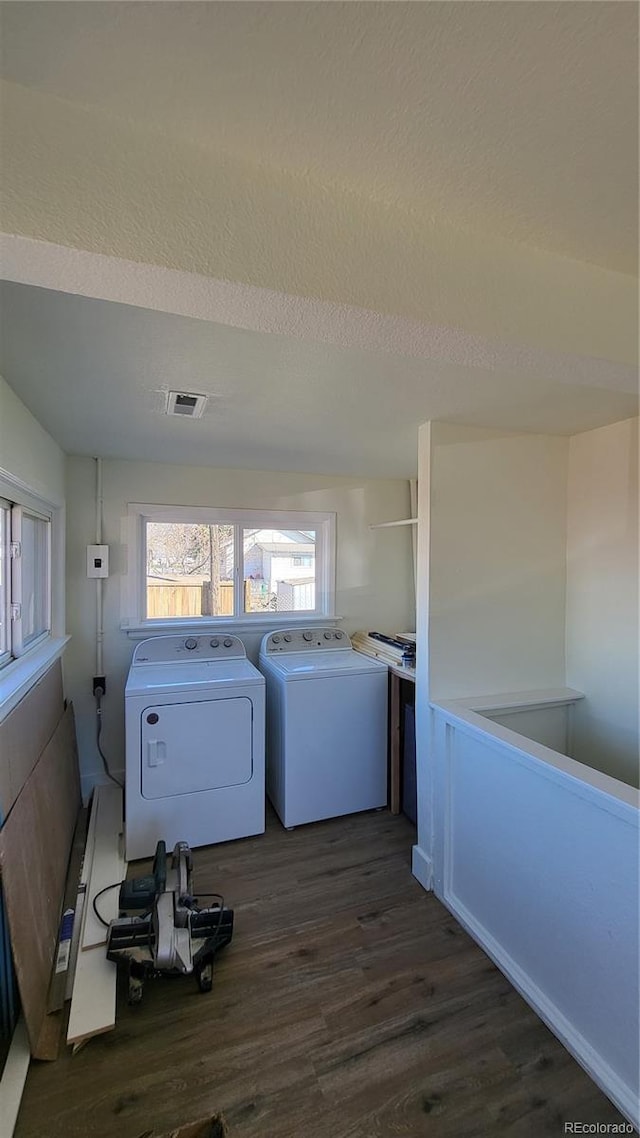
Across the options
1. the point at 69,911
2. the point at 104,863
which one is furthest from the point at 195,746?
the point at 69,911

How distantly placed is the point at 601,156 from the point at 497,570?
5.50 feet

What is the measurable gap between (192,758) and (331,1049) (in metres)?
1.28

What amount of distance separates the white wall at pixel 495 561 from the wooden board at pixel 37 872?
5.51 ft

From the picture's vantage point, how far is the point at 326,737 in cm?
261

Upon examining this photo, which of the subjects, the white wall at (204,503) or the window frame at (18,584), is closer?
the window frame at (18,584)

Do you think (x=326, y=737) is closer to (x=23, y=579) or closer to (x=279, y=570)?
(x=279, y=570)

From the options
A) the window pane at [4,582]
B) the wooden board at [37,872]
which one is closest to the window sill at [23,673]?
the window pane at [4,582]

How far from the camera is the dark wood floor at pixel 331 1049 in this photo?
1253mm

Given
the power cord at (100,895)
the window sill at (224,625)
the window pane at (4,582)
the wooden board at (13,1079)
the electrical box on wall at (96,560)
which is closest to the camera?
the wooden board at (13,1079)

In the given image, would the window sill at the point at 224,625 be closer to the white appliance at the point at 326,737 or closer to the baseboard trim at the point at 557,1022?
the white appliance at the point at 326,737

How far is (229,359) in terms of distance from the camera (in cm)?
147

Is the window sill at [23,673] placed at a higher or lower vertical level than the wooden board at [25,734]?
higher

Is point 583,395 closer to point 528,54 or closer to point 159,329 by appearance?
point 528,54

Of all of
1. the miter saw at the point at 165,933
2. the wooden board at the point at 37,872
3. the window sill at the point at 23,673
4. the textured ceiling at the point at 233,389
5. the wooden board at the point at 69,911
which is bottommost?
the wooden board at the point at 69,911
